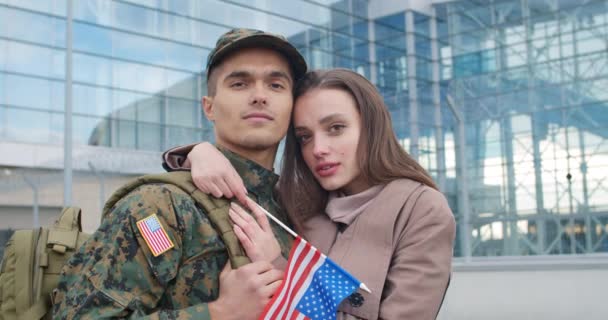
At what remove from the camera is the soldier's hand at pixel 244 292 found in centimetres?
237

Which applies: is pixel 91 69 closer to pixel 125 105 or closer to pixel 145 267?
pixel 125 105

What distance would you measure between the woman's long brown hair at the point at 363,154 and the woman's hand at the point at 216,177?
0.37 m

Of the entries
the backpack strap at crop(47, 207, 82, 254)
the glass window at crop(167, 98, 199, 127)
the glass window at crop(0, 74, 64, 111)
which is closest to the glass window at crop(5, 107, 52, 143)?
the glass window at crop(0, 74, 64, 111)

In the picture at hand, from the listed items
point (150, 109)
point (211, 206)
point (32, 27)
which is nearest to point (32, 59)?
point (32, 27)

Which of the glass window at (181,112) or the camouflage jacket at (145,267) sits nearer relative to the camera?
the camouflage jacket at (145,267)

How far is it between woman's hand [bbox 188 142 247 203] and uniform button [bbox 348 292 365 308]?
535 millimetres

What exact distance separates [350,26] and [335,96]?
2803 centimetres

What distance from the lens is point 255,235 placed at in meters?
2.55

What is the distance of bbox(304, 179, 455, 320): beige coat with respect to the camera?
253cm

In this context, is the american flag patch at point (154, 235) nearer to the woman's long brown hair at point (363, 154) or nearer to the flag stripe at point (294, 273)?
the flag stripe at point (294, 273)

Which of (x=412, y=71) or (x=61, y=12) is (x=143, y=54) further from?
(x=412, y=71)

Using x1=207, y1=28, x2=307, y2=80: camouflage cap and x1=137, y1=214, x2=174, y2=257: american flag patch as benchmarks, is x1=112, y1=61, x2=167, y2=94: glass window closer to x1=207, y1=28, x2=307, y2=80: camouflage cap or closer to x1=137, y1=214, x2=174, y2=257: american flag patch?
x1=207, y1=28, x2=307, y2=80: camouflage cap

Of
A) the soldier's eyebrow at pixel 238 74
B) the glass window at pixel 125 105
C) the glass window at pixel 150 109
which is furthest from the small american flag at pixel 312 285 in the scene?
the glass window at pixel 150 109

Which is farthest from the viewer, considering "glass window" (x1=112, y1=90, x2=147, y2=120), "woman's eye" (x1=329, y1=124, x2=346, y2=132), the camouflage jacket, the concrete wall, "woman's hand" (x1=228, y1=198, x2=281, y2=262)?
"glass window" (x1=112, y1=90, x2=147, y2=120)
